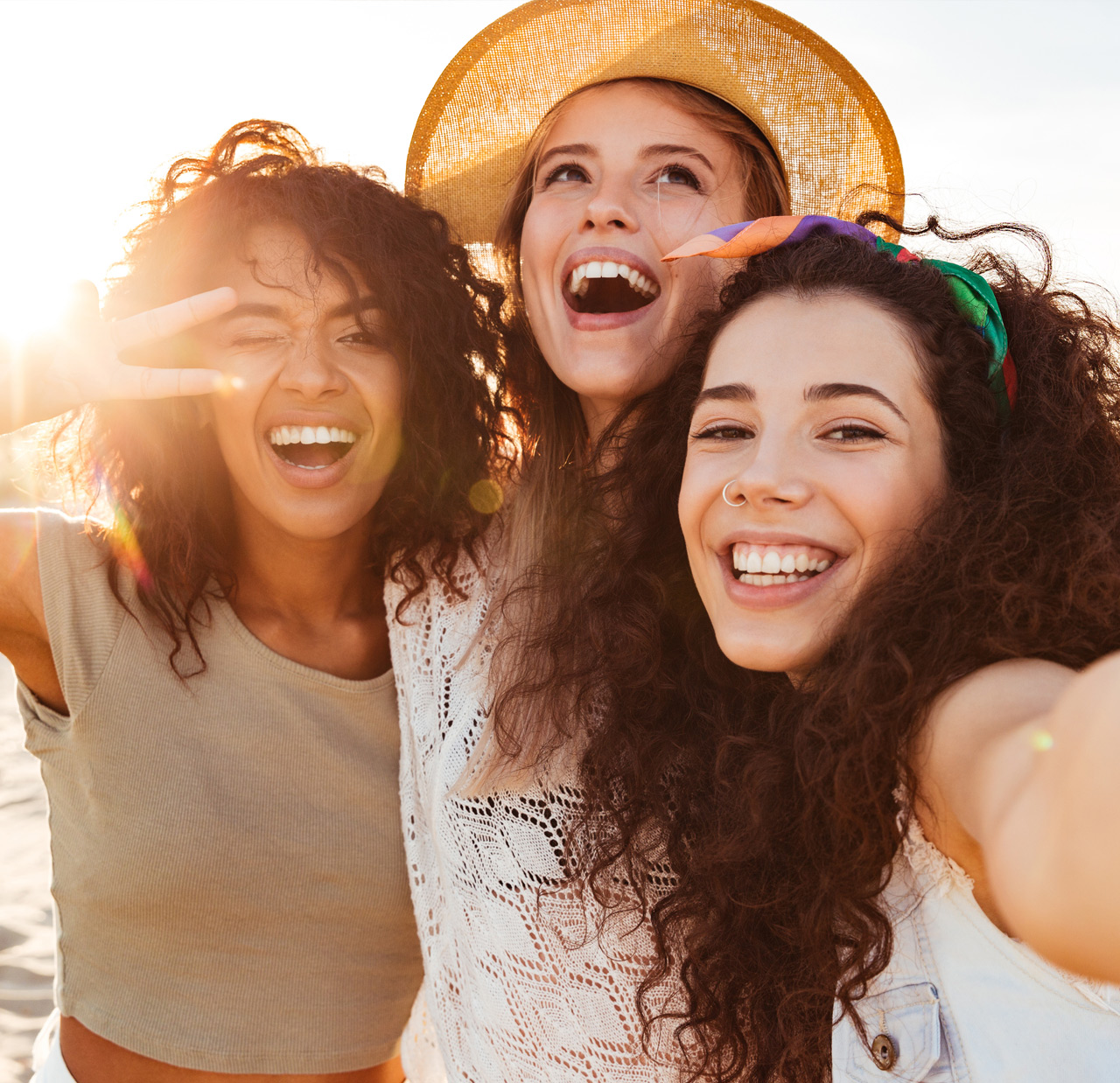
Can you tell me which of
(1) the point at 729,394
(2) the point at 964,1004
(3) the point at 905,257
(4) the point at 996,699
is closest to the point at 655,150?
(3) the point at 905,257

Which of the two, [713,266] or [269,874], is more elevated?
[713,266]

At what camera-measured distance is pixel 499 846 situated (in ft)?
6.96

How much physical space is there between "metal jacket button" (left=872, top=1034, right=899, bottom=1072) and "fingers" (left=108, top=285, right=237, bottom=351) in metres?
2.12

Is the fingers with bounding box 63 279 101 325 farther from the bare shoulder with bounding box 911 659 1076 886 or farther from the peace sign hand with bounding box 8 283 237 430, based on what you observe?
the bare shoulder with bounding box 911 659 1076 886

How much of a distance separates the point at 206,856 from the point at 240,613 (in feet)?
2.08

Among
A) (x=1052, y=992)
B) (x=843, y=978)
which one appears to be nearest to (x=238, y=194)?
(x=843, y=978)

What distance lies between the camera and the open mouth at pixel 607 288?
8.51ft

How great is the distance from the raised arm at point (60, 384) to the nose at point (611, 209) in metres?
0.96

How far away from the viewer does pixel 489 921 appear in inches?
83.3

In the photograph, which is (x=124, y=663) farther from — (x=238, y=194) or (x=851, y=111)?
(x=851, y=111)

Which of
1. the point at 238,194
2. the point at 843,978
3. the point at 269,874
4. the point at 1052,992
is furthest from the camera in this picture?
the point at 238,194

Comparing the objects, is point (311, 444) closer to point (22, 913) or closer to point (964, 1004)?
point (964, 1004)

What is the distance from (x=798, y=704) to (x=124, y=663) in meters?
1.65

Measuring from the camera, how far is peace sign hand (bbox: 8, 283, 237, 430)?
229 cm
